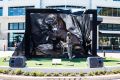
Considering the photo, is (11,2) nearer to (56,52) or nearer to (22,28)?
(22,28)

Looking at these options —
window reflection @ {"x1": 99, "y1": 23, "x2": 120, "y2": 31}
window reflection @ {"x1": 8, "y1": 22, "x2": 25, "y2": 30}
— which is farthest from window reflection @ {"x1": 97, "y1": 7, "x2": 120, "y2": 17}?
window reflection @ {"x1": 8, "y1": 22, "x2": 25, "y2": 30}

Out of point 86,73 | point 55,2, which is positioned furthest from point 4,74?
point 55,2

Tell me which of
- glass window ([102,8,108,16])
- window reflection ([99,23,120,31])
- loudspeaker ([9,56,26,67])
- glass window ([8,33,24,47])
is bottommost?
loudspeaker ([9,56,26,67])

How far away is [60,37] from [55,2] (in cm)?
2586

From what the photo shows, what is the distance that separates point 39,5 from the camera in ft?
164

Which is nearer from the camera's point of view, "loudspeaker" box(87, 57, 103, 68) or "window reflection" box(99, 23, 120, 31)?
"loudspeaker" box(87, 57, 103, 68)

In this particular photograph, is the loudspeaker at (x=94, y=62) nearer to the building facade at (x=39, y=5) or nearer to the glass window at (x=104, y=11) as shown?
the building facade at (x=39, y=5)

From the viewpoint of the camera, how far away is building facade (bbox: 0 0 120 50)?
5103cm

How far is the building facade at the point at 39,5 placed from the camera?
51031 millimetres

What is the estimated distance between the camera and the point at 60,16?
23.8 m

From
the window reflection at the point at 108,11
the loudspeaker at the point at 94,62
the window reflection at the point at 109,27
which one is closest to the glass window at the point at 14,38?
the window reflection at the point at 109,27

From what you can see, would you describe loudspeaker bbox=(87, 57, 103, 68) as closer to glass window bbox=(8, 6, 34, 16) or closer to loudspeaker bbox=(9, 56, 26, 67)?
loudspeaker bbox=(9, 56, 26, 67)

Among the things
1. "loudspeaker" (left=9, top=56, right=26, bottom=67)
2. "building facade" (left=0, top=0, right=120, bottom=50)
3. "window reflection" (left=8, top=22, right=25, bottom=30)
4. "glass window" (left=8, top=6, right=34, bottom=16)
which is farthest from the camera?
"window reflection" (left=8, top=22, right=25, bottom=30)

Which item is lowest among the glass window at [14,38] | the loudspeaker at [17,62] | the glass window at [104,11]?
the loudspeaker at [17,62]
